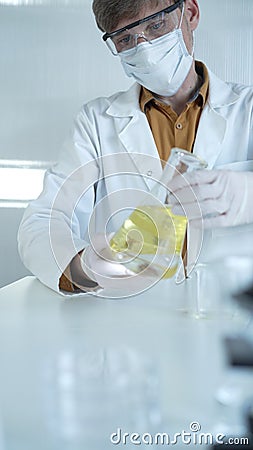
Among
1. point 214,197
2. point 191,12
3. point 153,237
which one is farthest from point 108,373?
point 191,12

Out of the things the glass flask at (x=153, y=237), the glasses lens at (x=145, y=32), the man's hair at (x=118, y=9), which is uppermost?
the man's hair at (x=118, y=9)

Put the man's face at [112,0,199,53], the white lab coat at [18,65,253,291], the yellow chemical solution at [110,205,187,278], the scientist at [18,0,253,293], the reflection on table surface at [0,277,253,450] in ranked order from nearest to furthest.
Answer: the reflection on table surface at [0,277,253,450] → the yellow chemical solution at [110,205,187,278] → the scientist at [18,0,253,293] → the white lab coat at [18,65,253,291] → the man's face at [112,0,199,53]

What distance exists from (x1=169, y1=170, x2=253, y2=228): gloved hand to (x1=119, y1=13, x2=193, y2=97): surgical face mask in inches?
15.2

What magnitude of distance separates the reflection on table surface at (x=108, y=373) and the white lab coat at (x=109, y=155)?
0.79ft

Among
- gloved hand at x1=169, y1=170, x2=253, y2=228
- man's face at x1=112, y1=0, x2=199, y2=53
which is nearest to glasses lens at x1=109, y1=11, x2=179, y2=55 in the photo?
man's face at x1=112, y1=0, x2=199, y2=53

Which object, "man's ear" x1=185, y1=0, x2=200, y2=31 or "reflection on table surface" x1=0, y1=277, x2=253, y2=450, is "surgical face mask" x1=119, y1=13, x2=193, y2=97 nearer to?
"man's ear" x1=185, y1=0, x2=200, y2=31

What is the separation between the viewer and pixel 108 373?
51cm

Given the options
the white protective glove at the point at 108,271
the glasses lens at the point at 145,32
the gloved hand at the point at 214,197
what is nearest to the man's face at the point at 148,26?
the glasses lens at the point at 145,32

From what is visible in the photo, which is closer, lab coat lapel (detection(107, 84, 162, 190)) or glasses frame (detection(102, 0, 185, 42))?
glasses frame (detection(102, 0, 185, 42))

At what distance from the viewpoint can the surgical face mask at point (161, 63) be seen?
1219 mm

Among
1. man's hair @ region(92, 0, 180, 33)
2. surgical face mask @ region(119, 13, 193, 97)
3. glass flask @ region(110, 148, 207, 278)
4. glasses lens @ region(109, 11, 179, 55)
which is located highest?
man's hair @ region(92, 0, 180, 33)

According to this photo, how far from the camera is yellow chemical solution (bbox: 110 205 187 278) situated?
667mm

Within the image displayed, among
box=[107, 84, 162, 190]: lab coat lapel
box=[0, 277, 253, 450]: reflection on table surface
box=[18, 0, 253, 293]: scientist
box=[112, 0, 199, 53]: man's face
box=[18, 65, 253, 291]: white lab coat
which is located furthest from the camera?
box=[107, 84, 162, 190]: lab coat lapel

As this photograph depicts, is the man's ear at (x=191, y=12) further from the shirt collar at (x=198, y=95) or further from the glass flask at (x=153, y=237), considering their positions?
the glass flask at (x=153, y=237)
